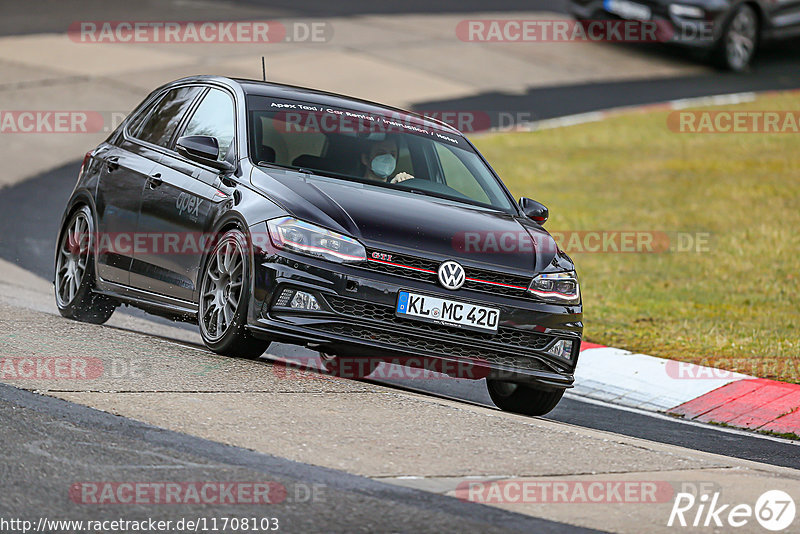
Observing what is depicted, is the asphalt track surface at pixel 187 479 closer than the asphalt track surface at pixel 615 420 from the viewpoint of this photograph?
Yes

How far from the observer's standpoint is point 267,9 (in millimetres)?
24719

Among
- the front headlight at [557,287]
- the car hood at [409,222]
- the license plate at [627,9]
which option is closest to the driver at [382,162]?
the car hood at [409,222]

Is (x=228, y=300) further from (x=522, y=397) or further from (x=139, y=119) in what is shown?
(x=139, y=119)

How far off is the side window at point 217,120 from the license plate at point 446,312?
5.79ft

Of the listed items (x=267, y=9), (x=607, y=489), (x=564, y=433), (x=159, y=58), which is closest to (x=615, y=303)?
(x=564, y=433)

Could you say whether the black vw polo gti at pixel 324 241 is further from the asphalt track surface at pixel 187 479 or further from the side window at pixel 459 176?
the asphalt track surface at pixel 187 479

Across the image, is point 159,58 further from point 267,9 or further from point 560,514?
point 560,514

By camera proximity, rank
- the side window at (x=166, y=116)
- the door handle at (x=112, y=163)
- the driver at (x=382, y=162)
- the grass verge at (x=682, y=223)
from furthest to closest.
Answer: the grass verge at (x=682, y=223), the door handle at (x=112, y=163), the side window at (x=166, y=116), the driver at (x=382, y=162)

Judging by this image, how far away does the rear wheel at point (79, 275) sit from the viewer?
9.41 m

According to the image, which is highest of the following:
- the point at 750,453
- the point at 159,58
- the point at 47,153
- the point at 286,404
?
the point at 159,58

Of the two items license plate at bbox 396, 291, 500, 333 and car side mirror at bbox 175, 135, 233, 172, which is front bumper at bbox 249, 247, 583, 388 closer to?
license plate at bbox 396, 291, 500, 333

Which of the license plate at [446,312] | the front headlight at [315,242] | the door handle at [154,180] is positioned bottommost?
the license plate at [446,312]

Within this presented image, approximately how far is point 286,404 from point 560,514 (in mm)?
1746

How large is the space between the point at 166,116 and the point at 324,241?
8.27ft
